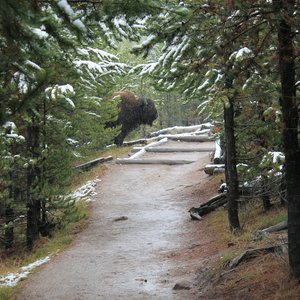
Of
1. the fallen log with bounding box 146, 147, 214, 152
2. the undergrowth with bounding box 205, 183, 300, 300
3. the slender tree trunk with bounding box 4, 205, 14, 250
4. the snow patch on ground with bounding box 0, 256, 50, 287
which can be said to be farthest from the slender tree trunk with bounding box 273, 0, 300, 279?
the fallen log with bounding box 146, 147, 214, 152

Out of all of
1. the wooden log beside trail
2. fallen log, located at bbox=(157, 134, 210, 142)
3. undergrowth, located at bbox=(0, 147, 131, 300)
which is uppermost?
fallen log, located at bbox=(157, 134, 210, 142)

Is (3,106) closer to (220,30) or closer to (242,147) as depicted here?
(220,30)

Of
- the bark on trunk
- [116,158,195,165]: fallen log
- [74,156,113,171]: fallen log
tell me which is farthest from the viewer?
[74,156,113,171]: fallen log

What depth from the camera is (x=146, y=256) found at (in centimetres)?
1020

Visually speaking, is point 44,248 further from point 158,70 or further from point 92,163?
point 92,163

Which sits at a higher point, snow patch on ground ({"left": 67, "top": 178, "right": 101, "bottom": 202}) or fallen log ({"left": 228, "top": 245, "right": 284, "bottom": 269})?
fallen log ({"left": 228, "top": 245, "right": 284, "bottom": 269})

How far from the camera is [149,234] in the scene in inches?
486

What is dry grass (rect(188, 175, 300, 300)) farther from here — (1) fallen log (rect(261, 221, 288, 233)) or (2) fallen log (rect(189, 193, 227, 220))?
(2) fallen log (rect(189, 193, 227, 220))

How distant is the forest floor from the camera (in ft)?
23.8

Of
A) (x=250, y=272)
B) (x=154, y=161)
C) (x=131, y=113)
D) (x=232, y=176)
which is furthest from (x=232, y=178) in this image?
(x=131, y=113)

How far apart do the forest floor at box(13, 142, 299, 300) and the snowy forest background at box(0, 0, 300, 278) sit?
1202 millimetres

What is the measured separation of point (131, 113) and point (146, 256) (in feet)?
73.4

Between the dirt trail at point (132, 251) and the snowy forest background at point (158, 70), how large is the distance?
5.28ft

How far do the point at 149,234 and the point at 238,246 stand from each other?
13.9ft
